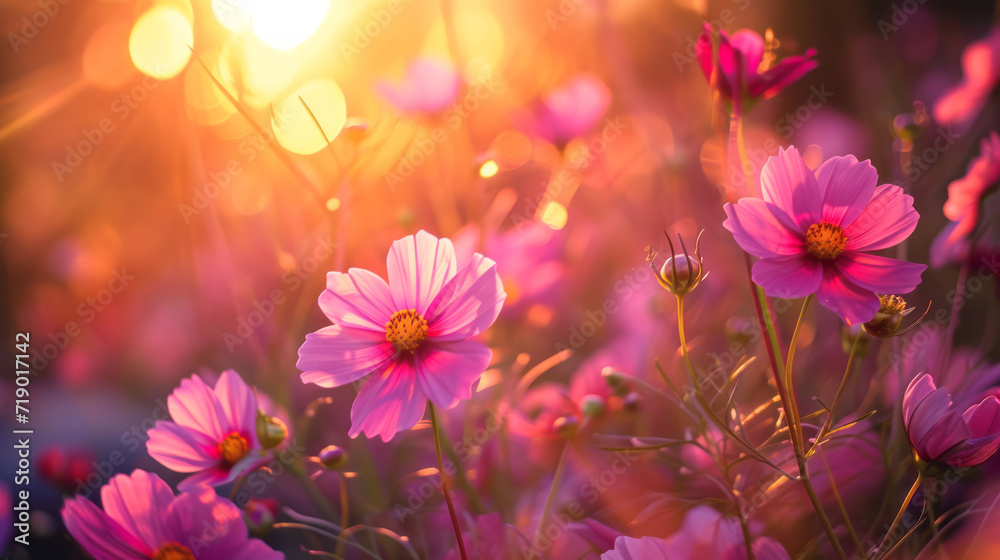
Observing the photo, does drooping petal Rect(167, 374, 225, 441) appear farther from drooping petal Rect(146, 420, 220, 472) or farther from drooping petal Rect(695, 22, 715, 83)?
drooping petal Rect(695, 22, 715, 83)

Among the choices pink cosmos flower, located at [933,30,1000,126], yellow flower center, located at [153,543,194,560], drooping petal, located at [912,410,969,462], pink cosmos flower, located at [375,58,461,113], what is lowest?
drooping petal, located at [912,410,969,462]

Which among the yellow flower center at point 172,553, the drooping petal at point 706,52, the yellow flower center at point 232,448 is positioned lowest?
the yellow flower center at point 172,553

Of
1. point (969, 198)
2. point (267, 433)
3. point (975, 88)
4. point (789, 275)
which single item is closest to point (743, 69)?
point (789, 275)

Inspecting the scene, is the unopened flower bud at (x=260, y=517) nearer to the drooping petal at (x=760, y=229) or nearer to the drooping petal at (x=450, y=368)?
the drooping petal at (x=450, y=368)

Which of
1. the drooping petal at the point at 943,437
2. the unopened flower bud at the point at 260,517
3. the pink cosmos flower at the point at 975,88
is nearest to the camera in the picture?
the drooping petal at the point at 943,437

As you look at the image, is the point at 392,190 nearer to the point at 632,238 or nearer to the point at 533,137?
the point at 533,137

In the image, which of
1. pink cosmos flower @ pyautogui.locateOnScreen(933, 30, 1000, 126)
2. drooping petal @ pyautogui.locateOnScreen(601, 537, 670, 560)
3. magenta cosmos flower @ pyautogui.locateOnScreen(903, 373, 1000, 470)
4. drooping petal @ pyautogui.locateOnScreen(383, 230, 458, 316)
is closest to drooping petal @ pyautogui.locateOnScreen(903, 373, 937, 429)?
magenta cosmos flower @ pyautogui.locateOnScreen(903, 373, 1000, 470)

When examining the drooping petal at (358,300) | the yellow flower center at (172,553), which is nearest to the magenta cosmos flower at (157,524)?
the yellow flower center at (172,553)

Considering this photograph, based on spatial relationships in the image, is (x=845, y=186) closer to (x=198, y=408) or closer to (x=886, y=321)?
(x=886, y=321)
